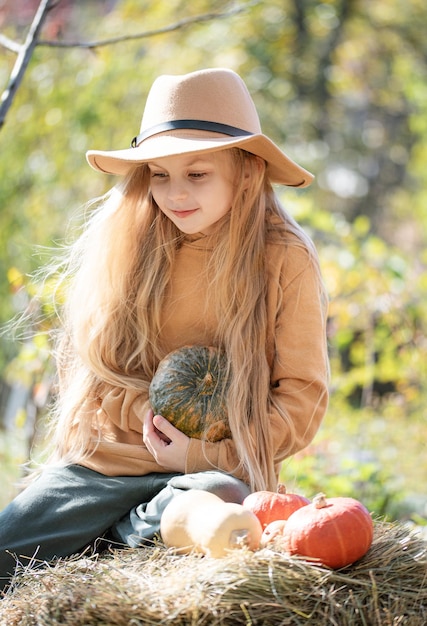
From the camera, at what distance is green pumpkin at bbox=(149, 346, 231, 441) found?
2.77m

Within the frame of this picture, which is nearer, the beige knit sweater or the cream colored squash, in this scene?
the cream colored squash

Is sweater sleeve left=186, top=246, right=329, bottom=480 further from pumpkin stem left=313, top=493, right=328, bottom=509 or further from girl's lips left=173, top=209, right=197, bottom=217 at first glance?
pumpkin stem left=313, top=493, right=328, bottom=509

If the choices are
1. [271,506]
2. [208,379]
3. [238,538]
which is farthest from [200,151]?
[238,538]

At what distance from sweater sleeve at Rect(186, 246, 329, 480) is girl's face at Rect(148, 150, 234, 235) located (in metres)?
0.29

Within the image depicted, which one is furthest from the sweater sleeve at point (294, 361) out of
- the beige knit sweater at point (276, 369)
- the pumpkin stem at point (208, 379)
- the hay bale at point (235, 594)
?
the hay bale at point (235, 594)

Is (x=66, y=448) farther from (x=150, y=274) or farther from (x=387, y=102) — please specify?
(x=387, y=102)

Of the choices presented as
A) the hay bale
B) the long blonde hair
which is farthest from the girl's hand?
the hay bale

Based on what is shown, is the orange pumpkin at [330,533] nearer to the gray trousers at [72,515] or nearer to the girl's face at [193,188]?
the gray trousers at [72,515]

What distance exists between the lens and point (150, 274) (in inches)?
122

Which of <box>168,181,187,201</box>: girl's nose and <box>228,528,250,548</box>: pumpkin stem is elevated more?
<box>168,181,187,201</box>: girl's nose

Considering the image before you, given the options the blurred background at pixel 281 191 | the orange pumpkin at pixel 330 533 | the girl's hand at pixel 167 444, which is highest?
the orange pumpkin at pixel 330 533

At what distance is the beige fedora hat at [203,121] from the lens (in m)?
2.88

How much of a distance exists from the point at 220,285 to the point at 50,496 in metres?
0.88

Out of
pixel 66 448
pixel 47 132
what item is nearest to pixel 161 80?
pixel 66 448
